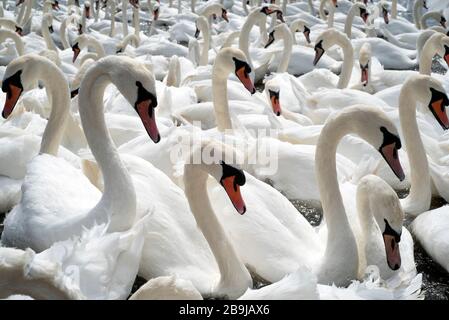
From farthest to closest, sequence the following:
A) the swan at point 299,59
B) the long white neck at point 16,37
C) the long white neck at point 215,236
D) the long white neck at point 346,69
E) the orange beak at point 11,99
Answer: the swan at point 299,59
the long white neck at point 16,37
the long white neck at point 346,69
the orange beak at point 11,99
the long white neck at point 215,236

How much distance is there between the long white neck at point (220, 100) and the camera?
7059mm

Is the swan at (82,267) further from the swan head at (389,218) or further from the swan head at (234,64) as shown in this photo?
the swan head at (234,64)

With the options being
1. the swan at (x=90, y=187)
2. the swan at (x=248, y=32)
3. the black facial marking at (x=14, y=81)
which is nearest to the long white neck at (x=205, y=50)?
the swan at (x=248, y=32)

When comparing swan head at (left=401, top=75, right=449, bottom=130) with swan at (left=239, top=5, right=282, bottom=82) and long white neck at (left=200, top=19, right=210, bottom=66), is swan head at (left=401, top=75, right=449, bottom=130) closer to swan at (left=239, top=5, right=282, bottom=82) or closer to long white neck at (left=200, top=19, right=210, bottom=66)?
swan at (left=239, top=5, right=282, bottom=82)

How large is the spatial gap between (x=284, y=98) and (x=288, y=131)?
1.89 m

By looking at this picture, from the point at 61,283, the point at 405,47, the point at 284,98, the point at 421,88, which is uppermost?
the point at 61,283

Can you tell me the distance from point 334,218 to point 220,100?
2700 mm

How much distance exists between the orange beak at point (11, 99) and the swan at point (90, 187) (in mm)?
640

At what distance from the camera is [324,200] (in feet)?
16.1

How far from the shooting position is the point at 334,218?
4.73 meters

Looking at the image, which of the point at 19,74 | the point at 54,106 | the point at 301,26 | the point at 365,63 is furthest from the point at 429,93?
the point at 301,26

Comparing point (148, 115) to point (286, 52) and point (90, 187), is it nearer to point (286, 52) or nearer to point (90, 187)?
point (90, 187)

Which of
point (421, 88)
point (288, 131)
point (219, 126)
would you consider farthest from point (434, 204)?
point (219, 126)
